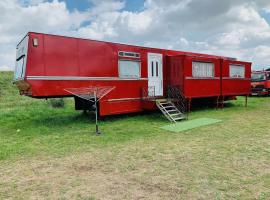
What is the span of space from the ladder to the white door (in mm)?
1024

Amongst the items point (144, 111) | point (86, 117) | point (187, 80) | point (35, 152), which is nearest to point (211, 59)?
point (187, 80)

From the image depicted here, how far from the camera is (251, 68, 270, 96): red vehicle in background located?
76.4 ft

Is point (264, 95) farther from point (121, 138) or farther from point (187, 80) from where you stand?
point (121, 138)

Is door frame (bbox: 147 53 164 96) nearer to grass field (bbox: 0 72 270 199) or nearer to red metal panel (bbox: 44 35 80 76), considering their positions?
grass field (bbox: 0 72 270 199)

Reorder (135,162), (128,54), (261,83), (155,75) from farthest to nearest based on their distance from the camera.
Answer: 1. (261,83)
2. (155,75)
3. (128,54)
4. (135,162)

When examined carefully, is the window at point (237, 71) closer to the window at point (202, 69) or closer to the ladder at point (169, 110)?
the window at point (202, 69)

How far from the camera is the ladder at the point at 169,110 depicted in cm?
1115

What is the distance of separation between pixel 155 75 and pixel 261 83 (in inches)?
552

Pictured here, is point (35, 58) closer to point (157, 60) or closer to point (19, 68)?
point (19, 68)

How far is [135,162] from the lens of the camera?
19.3 ft

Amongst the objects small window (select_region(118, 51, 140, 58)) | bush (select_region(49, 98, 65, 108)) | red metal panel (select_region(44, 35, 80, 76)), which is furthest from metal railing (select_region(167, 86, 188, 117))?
bush (select_region(49, 98, 65, 108))

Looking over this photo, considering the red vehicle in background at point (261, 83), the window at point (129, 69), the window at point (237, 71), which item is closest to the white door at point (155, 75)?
the window at point (129, 69)

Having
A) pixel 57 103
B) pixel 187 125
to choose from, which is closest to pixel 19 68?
pixel 187 125

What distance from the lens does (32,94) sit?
9.31 m
